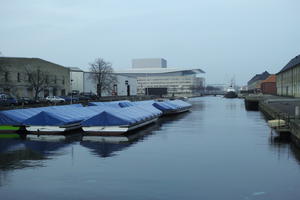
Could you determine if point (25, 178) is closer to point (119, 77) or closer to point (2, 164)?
point (2, 164)

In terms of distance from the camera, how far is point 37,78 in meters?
80.9

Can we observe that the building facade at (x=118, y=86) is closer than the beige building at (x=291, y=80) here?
No

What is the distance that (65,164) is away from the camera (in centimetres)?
2203

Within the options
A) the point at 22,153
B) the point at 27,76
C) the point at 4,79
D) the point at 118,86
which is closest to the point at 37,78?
the point at 27,76

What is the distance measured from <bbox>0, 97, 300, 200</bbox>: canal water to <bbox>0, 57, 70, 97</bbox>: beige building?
48.5 metres

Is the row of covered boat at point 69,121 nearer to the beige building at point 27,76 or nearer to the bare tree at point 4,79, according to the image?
the bare tree at point 4,79

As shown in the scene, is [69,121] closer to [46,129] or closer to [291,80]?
[46,129]

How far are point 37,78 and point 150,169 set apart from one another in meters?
65.7

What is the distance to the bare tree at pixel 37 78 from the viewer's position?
258 feet

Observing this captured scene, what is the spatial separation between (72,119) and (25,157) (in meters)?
13.0

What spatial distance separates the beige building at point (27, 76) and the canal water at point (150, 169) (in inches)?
1910

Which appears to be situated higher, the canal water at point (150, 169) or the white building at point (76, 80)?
the white building at point (76, 80)

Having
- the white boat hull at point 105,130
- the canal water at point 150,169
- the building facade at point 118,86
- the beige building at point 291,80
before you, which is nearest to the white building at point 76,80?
the building facade at point 118,86

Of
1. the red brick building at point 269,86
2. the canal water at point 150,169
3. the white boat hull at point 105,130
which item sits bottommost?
the canal water at point 150,169
